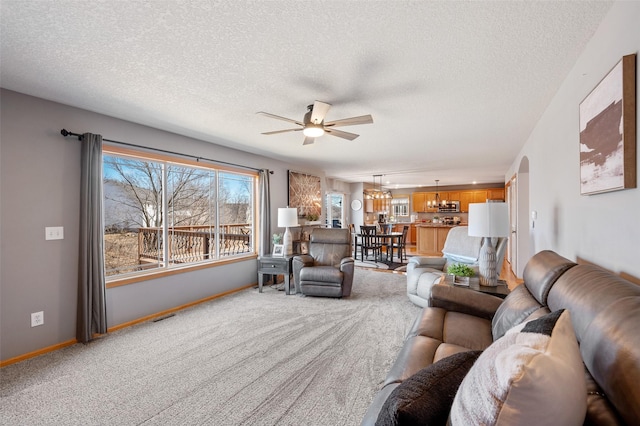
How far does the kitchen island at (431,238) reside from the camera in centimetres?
824

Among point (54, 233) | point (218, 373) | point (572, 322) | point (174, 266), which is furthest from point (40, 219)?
point (572, 322)

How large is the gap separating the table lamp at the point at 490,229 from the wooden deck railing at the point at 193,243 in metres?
3.79

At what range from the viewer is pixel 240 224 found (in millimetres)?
5109

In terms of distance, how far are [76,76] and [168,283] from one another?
100 inches

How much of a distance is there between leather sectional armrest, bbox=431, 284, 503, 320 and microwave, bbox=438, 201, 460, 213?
9.38 metres

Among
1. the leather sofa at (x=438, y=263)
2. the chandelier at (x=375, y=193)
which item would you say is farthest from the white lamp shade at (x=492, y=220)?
the chandelier at (x=375, y=193)

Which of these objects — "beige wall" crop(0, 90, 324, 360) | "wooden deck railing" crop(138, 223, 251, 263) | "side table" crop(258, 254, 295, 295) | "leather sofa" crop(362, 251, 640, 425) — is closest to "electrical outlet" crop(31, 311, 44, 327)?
"beige wall" crop(0, 90, 324, 360)

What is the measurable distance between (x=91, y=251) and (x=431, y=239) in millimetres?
8081

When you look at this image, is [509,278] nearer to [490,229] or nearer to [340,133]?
[490,229]

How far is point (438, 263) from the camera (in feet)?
13.0

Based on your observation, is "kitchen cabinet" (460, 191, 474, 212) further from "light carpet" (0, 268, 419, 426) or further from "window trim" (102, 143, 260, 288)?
"window trim" (102, 143, 260, 288)

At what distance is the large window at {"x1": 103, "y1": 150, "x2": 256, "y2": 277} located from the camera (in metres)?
3.39

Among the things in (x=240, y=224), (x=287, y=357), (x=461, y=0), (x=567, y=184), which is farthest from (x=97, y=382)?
(x=567, y=184)

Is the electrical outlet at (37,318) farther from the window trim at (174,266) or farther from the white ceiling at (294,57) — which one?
the white ceiling at (294,57)
